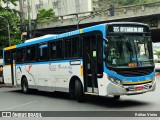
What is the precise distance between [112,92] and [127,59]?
49.9 inches

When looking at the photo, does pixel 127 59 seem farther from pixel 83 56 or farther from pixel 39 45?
pixel 39 45

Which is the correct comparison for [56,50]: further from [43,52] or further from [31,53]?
[31,53]

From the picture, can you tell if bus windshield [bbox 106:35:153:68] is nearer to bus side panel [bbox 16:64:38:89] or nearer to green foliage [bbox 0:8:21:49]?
bus side panel [bbox 16:64:38:89]

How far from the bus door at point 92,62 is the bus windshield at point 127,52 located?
53cm

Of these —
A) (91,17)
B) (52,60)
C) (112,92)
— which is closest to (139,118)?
(112,92)

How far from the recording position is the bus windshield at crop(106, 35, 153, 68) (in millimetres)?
12312

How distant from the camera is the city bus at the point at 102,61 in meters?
12.3

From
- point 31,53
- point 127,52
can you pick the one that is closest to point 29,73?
point 31,53

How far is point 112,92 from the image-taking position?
12156 millimetres

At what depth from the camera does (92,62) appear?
526 inches

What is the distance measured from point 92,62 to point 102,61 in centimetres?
84

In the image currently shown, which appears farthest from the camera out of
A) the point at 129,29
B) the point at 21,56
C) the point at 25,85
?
the point at 21,56

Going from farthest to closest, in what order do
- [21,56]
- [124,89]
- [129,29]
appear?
1. [21,56]
2. [129,29]
3. [124,89]

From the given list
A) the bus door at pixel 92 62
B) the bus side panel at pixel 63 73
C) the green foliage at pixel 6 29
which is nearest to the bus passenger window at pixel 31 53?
the bus side panel at pixel 63 73
